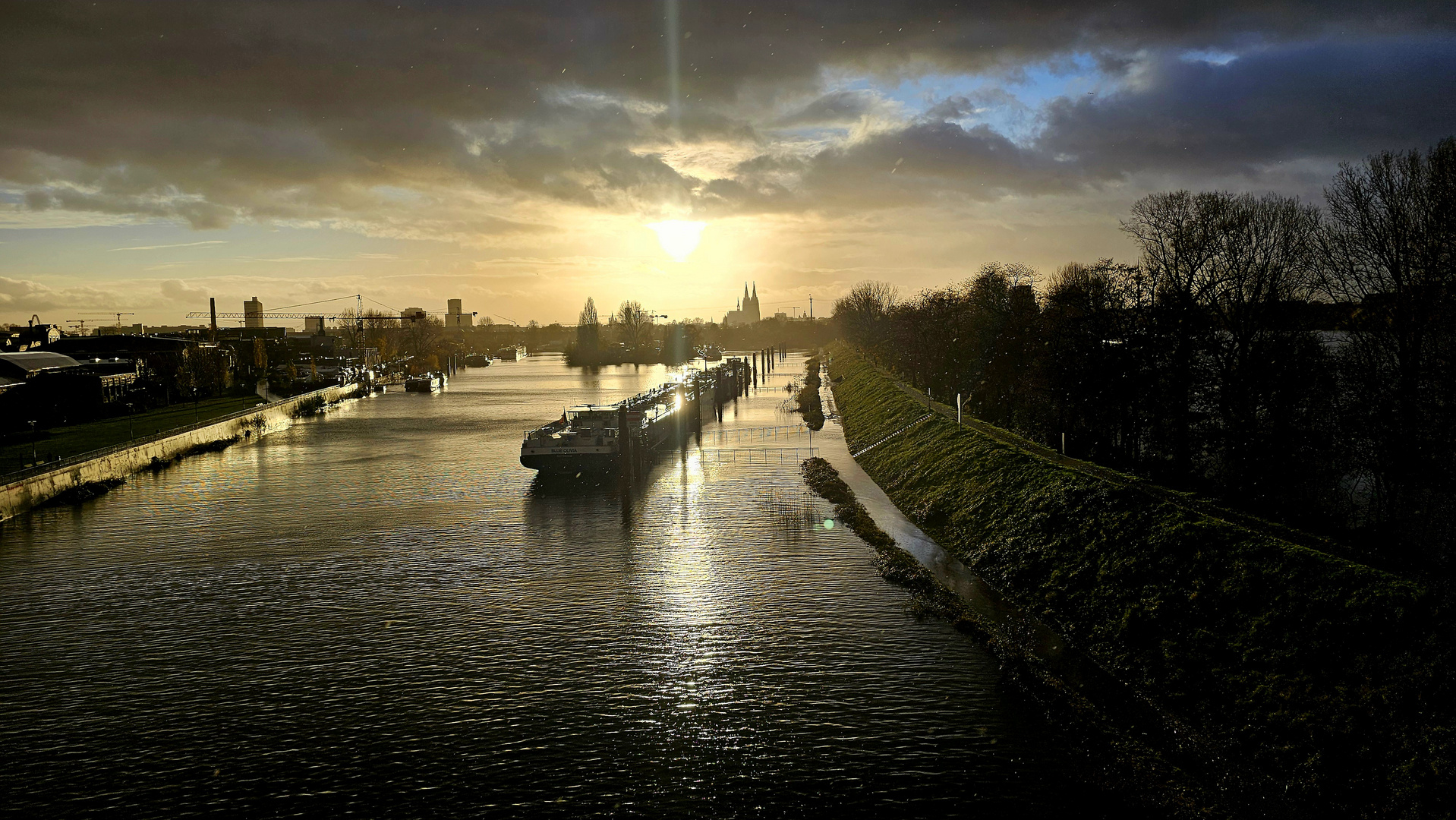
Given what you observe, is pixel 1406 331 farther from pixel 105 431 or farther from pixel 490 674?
pixel 105 431

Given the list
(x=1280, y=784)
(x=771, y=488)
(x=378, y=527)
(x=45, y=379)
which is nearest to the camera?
(x=1280, y=784)

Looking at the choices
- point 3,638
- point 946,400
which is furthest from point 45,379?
point 946,400

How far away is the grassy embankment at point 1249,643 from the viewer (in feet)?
45.7

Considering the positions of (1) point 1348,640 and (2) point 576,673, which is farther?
(2) point 576,673

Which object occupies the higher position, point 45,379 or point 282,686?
point 45,379

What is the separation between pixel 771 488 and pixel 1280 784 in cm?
3064

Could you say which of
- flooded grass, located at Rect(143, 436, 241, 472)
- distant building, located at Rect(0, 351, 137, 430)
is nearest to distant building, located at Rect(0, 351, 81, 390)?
distant building, located at Rect(0, 351, 137, 430)

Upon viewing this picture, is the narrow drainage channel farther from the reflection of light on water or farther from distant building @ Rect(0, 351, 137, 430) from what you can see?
distant building @ Rect(0, 351, 137, 430)

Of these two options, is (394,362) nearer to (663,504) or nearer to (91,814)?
(663,504)

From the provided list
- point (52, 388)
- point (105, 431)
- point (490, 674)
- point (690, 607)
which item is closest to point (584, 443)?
point (690, 607)

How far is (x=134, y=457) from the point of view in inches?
2021

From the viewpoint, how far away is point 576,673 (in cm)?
2045

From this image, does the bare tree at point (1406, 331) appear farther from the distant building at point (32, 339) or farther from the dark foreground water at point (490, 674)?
the distant building at point (32, 339)

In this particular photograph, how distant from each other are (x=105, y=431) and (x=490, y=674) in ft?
183
